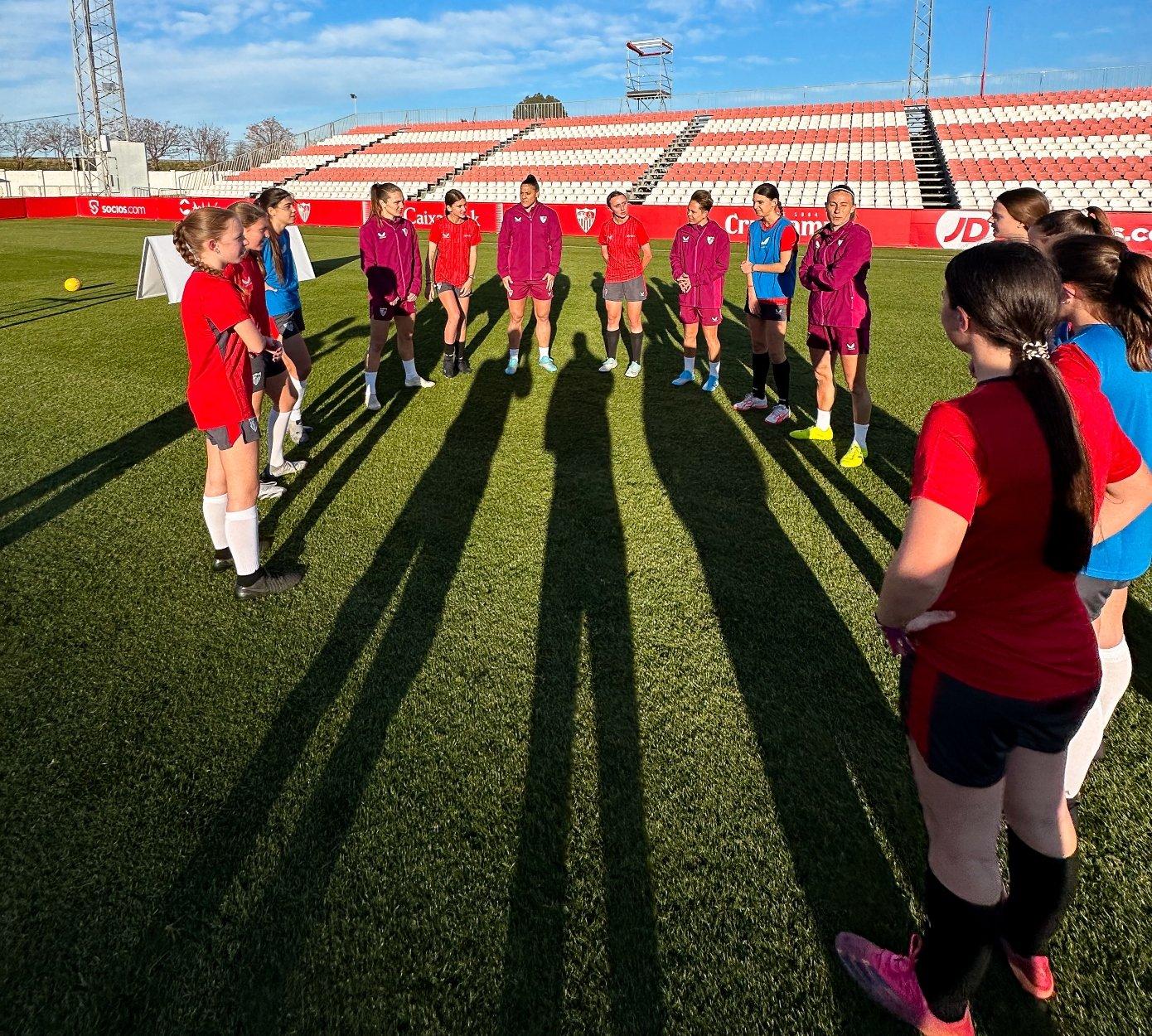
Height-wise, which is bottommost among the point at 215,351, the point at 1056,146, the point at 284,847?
the point at 284,847

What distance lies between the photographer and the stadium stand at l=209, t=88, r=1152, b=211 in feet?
85.4

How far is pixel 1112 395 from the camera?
2244 millimetres

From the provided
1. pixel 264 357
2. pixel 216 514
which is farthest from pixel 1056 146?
pixel 216 514

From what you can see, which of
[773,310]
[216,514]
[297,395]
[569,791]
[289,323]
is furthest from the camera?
[773,310]

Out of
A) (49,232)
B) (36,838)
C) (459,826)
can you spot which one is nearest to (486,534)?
(459,826)

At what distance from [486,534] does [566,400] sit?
11.6ft

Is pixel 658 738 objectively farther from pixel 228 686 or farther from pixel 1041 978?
pixel 228 686

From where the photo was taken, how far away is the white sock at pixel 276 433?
5.86m

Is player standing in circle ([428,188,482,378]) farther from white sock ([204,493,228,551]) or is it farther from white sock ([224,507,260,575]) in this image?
white sock ([224,507,260,575])

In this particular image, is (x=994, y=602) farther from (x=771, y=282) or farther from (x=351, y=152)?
(x=351, y=152)

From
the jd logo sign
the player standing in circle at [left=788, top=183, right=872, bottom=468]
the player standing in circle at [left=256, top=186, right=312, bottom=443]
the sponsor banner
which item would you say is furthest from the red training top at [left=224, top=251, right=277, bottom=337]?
the jd logo sign

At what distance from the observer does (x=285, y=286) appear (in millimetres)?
6293

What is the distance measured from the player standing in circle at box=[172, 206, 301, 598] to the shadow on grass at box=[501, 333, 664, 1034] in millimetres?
1764

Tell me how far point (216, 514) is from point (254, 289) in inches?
66.4
